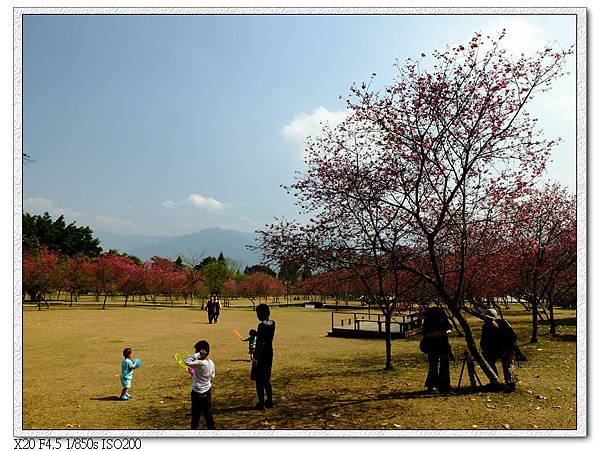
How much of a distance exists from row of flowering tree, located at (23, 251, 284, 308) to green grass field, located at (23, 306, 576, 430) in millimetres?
20749

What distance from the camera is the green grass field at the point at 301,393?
6477mm

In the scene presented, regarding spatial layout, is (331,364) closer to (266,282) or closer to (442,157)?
(442,157)

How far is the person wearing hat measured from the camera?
24.9ft

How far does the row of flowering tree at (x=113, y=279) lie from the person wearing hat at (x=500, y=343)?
30.8 m

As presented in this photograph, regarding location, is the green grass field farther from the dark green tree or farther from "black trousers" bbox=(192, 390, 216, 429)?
the dark green tree

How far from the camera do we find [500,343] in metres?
7.67

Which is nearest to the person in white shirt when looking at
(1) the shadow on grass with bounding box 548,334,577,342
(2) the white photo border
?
(2) the white photo border

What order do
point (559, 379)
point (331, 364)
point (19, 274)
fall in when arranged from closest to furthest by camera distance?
point (19, 274), point (559, 379), point (331, 364)

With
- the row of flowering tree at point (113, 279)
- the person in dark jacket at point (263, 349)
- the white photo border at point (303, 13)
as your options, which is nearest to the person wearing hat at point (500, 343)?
the white photo border at point (303, 13)

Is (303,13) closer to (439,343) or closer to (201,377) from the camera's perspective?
(201,377)

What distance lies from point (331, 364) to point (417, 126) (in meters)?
6.86

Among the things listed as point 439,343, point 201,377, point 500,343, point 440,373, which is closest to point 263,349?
point 201,377

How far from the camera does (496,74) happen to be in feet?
25.1

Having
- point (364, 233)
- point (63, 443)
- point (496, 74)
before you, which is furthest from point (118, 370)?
point (496, 74)
